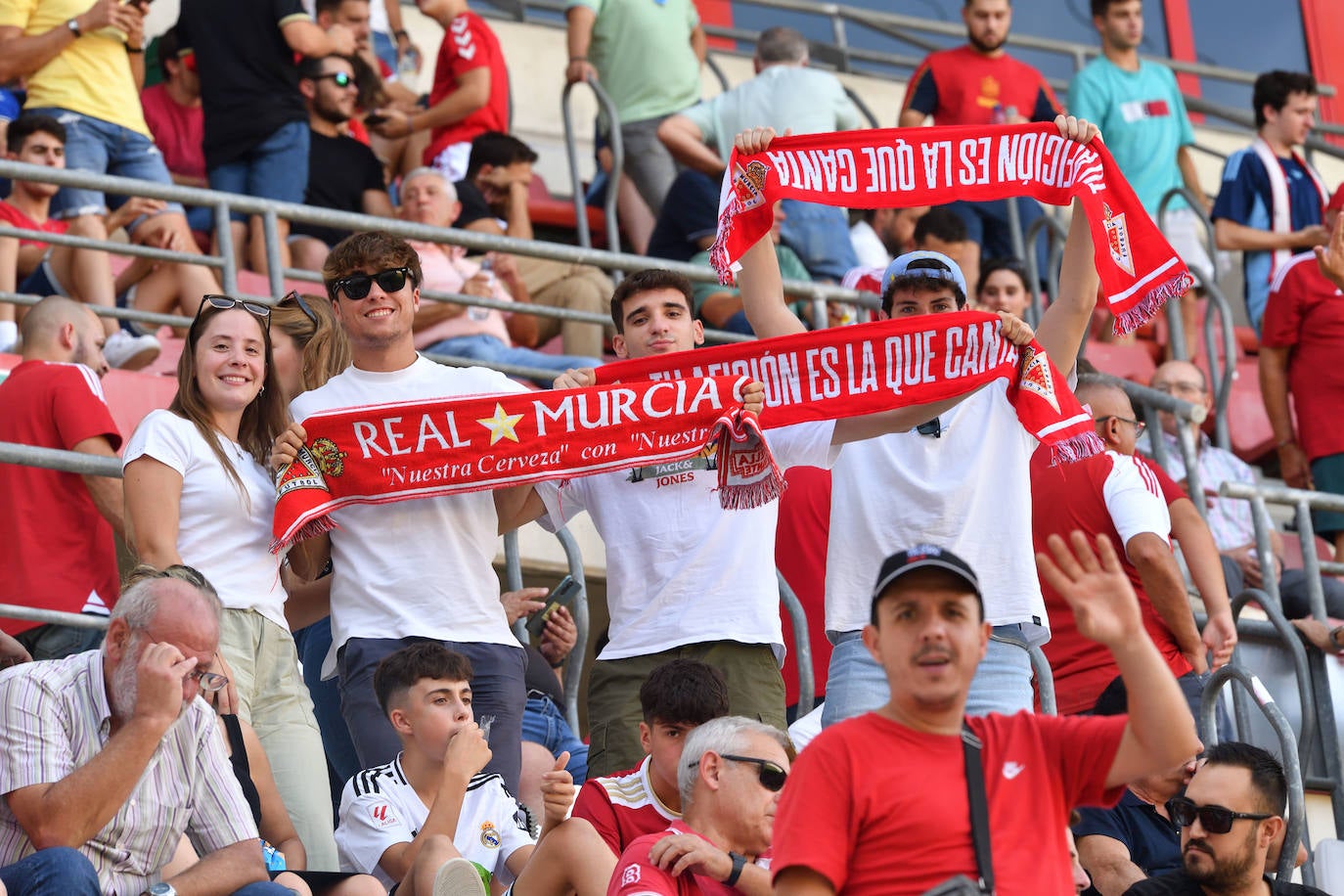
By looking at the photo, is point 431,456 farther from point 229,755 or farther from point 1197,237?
point 1197,237

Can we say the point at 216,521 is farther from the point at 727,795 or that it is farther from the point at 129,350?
the point at 129,350

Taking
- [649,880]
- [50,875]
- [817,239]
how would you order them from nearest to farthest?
1. [50,875]
2. [649,880]
3. [817,239]

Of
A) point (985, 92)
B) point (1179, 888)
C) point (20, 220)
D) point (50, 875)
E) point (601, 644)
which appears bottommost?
point (1179, 888)

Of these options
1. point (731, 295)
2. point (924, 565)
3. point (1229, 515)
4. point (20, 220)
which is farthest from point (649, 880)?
point (1229, 515)

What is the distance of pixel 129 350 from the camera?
8484 millimetres

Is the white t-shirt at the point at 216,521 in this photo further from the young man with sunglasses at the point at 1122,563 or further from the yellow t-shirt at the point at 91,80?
the yellow t-shirt at the point at 91,80

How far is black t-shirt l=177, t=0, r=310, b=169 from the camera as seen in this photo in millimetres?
9648

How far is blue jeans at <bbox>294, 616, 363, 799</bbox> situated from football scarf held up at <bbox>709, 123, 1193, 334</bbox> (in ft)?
5.33

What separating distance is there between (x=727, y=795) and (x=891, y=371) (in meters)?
1.49

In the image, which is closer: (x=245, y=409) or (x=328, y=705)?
(x=245, y=409)

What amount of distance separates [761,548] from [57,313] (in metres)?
2.66

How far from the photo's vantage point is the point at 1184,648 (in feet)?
22.8

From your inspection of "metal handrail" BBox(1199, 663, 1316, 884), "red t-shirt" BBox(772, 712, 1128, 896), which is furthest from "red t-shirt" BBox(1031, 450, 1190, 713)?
"red t-shirt" BBox(772, 712, 1128, 896)

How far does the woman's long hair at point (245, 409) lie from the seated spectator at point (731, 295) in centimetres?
357
